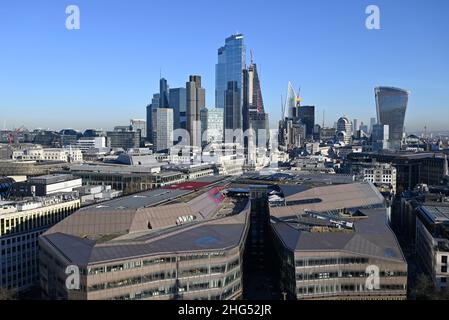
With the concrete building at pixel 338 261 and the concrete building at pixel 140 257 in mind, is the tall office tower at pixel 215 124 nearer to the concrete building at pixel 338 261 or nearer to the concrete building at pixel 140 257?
the concrete building at pixel 140 257

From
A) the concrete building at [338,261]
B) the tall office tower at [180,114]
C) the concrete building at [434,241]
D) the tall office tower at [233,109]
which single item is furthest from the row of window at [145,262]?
the tall office tower at [180,114]

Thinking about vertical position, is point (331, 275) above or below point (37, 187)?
below

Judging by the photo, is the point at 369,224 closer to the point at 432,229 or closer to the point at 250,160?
the point at 432,229

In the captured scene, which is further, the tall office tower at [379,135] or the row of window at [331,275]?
the tall office tower at [379,135]

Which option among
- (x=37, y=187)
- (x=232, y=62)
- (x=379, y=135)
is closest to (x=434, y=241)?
(x=37, y=187)

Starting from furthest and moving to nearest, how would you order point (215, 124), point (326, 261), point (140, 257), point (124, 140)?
point (215, 124) < point (124, 140) < point (326, 261) < point (140, 257)

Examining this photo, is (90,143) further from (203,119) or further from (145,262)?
(145,262)

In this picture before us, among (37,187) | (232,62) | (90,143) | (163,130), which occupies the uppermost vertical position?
(232,62)
